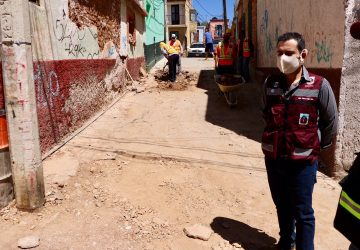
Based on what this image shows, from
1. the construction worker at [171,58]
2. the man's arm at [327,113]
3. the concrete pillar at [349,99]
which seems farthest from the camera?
the construction worker at [171,58]

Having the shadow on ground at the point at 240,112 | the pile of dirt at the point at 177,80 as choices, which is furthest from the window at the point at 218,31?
the shadow on ground at the point at 240,112

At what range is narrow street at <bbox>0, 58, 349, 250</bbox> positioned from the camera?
3826mm

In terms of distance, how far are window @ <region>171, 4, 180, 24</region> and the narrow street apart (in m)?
35.1

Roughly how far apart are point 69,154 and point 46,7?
91.5 inches

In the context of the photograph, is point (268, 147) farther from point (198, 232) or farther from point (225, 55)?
point (225, 55)

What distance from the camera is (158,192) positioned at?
483 cm

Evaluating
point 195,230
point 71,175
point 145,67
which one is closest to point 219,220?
point 195,230

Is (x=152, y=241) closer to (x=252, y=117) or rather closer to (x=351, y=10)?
(x=351, y=10)

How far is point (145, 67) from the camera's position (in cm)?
1487

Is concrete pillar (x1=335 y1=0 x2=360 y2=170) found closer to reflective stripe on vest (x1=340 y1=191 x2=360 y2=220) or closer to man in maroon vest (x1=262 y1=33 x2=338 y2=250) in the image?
man in maroon vest (x1=262 y1=33 x2=338 y2=250)

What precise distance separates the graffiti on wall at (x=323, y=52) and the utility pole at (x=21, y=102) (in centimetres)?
412

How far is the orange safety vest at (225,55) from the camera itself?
10.8 metres

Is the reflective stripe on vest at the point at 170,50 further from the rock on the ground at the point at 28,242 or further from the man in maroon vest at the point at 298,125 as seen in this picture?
the man in maroon vest at the point at 298,125

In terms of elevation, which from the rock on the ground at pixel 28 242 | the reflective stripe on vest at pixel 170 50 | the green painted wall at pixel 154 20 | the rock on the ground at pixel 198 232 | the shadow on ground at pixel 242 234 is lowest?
the shadow on ground at pixel 242 234
